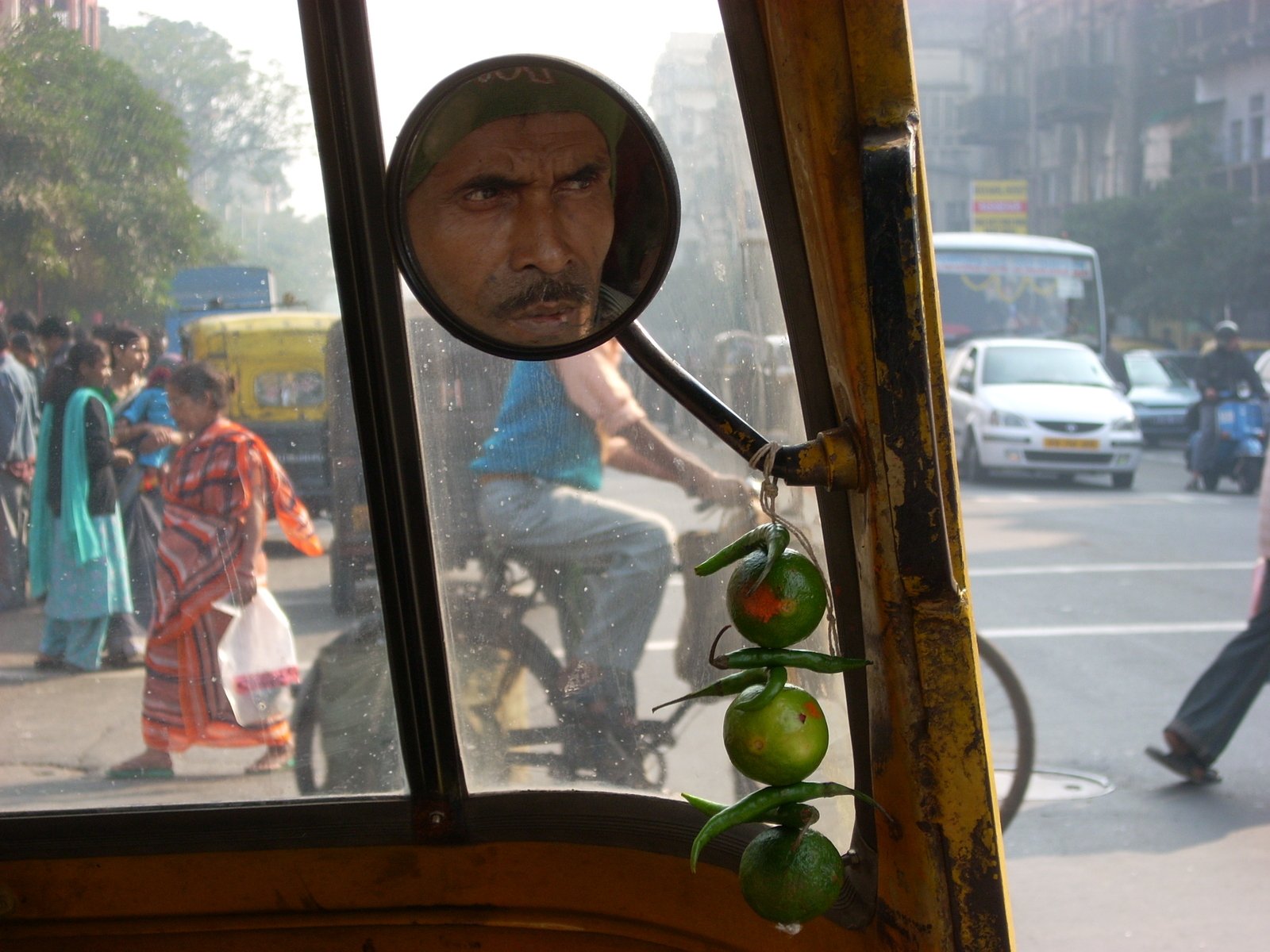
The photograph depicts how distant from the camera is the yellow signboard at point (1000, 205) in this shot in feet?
93.8

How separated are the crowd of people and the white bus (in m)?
16.0

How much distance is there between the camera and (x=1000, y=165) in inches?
1347

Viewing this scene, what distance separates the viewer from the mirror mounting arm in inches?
36.6

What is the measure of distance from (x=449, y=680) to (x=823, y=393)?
582 mm

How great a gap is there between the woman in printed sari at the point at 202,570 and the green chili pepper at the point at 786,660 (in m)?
0.67

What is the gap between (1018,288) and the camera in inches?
666

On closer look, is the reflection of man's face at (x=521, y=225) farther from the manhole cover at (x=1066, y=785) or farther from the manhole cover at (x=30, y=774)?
the manhole cover at (x=1066, y=785)

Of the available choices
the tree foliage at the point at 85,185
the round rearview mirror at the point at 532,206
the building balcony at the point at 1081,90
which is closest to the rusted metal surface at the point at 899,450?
the round rearview mirror at the point at 532,206

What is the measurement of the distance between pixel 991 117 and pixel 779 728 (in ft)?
115

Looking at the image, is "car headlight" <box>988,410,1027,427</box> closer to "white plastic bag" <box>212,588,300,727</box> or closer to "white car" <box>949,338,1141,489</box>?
"white car" <box>949,338,1141,489</box>

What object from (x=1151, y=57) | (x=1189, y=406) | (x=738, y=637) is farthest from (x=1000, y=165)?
(x=738, y=637)

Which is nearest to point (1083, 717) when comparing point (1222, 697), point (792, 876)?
point (1222, 697)

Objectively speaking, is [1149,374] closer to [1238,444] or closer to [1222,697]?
[1238,444]

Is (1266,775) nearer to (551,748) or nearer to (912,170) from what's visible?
(551,748)
